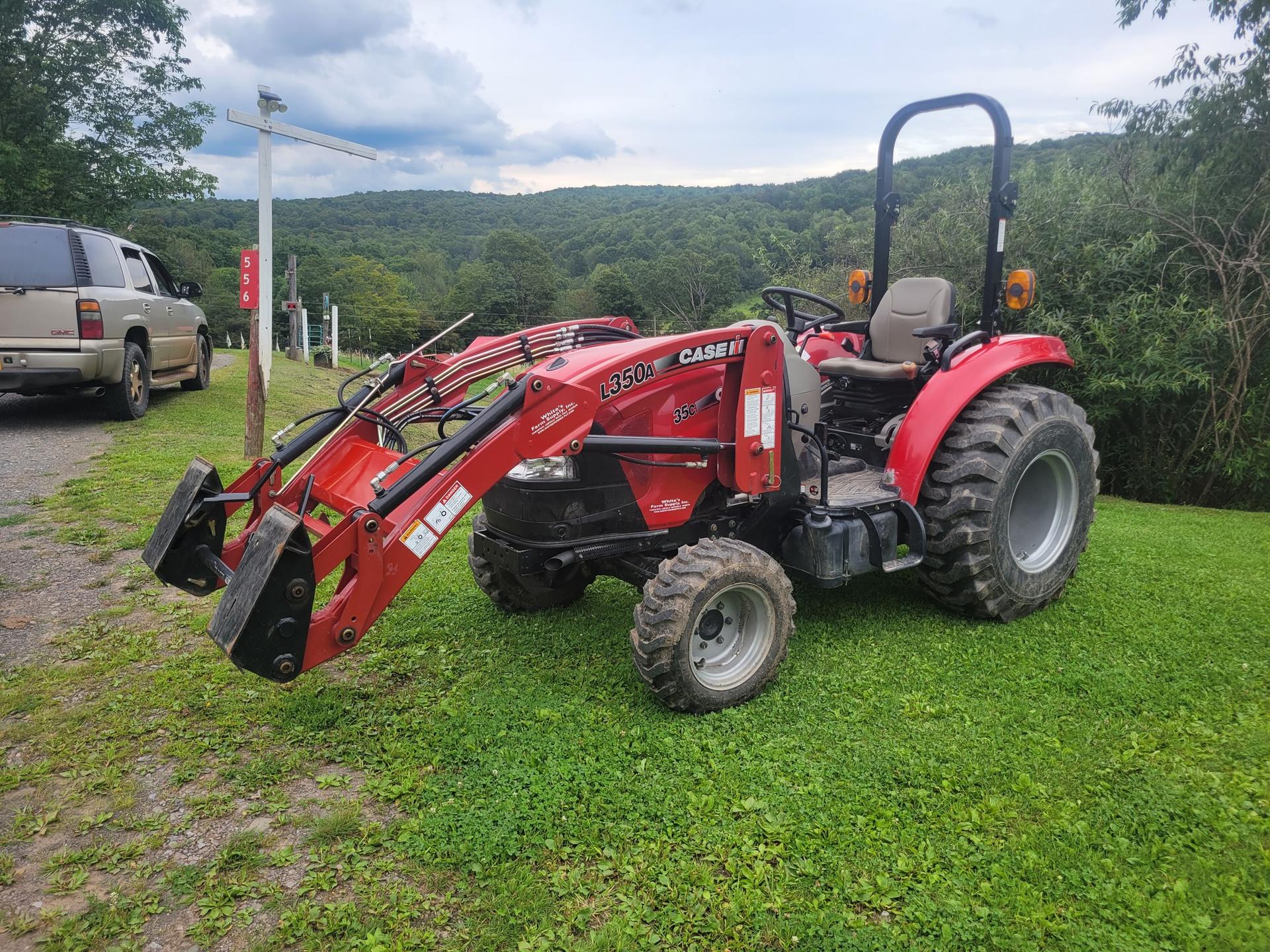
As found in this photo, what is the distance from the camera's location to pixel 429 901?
95.3 inches

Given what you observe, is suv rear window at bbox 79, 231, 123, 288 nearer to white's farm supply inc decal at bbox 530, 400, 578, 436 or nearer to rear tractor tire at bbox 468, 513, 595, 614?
rear tractor tire at bbox 468, 513, 595, 614

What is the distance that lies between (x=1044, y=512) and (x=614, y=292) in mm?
18307

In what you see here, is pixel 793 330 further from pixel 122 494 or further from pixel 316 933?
pixel 122 494

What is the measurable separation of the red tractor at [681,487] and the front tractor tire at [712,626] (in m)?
0.01

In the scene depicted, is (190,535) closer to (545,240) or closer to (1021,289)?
(1021,289)

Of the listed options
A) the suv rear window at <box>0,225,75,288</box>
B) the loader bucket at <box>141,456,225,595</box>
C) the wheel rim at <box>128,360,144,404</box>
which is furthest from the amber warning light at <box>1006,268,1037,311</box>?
the wheel rim at <box>128,360,144,404</box>

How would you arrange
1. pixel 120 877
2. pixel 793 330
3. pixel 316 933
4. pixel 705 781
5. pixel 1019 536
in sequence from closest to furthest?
1. pixel 316 933
2. pixel 120 877
3. pixel 705 781
4. pixel 1019 536
5. pixel 793 330

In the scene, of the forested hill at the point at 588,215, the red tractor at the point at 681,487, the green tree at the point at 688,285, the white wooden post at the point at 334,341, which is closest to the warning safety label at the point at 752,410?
the red tractor at the point at 681,487

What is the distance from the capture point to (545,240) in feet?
91.2

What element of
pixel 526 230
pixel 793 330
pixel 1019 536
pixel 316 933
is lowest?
pixel 316 933

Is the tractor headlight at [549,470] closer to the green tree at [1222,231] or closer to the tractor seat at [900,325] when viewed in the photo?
the tractor seat at [900,325]

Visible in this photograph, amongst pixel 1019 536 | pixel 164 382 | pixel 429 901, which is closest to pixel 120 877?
pixel 429 901

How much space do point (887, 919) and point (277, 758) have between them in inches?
87.4

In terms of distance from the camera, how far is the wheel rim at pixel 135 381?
8.88 metres
